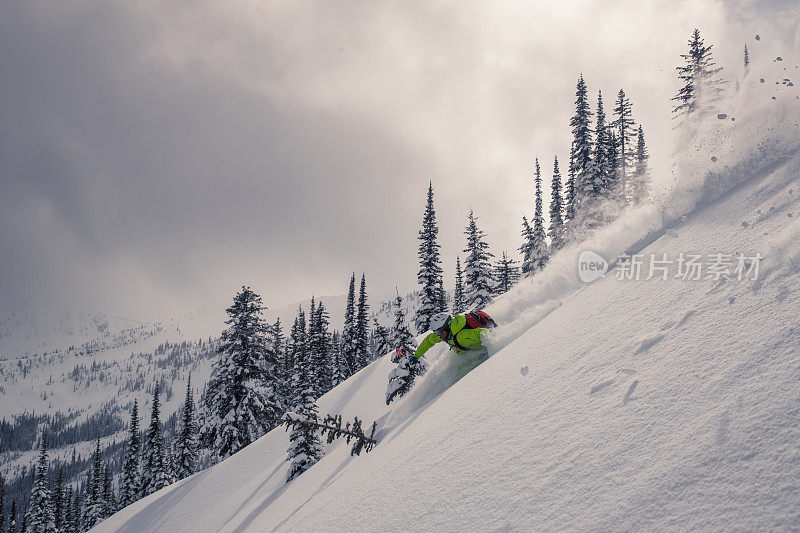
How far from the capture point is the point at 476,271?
110ft

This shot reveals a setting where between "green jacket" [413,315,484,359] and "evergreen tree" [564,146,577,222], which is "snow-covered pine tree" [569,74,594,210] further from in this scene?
"green jacket" [413,315,484,359]

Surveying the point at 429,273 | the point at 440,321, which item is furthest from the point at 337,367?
the point at 440,321

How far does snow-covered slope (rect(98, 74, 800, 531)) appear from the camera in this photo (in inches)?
70.4

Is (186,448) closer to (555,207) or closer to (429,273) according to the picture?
(429,273)

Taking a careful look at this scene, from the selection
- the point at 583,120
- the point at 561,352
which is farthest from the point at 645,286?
the point at 583,120

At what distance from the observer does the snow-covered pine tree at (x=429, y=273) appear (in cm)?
3553

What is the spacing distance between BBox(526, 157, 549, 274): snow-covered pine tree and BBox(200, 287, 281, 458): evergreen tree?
2433cm

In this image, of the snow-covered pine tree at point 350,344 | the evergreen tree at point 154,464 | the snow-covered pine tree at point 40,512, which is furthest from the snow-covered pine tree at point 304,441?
the snow-covered pine tree at point 40,512

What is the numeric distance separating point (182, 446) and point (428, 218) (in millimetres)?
36569

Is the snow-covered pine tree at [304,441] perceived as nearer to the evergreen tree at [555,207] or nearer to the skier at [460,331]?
the skier at [460,331]

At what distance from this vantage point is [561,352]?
439 cm

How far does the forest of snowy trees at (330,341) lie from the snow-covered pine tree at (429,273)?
10cm

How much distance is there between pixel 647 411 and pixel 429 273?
115ft

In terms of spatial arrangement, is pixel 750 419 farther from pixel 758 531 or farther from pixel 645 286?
pixel 645 286
